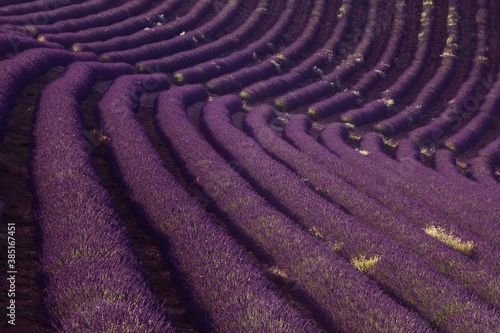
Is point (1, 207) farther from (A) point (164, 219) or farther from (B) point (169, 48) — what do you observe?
(B) point (169, 48)

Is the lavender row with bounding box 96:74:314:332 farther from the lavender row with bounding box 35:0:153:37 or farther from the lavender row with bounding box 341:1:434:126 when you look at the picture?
the lavender row with bounding box 341:1:434:126

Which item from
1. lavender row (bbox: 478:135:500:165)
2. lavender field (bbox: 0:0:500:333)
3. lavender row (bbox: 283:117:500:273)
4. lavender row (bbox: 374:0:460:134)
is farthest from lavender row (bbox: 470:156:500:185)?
lavender row (bbox: 283:117:500:273)

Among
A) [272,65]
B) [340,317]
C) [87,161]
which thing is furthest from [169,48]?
[340,317]

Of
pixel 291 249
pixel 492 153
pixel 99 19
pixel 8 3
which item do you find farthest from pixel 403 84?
pixel 291 249

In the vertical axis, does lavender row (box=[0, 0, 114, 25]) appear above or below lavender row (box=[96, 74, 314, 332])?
below

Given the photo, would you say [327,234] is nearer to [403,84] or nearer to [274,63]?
[274,63]

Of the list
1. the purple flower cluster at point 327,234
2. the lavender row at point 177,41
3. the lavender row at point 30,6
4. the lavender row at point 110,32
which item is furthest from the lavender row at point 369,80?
the lavender row at point 30,6
